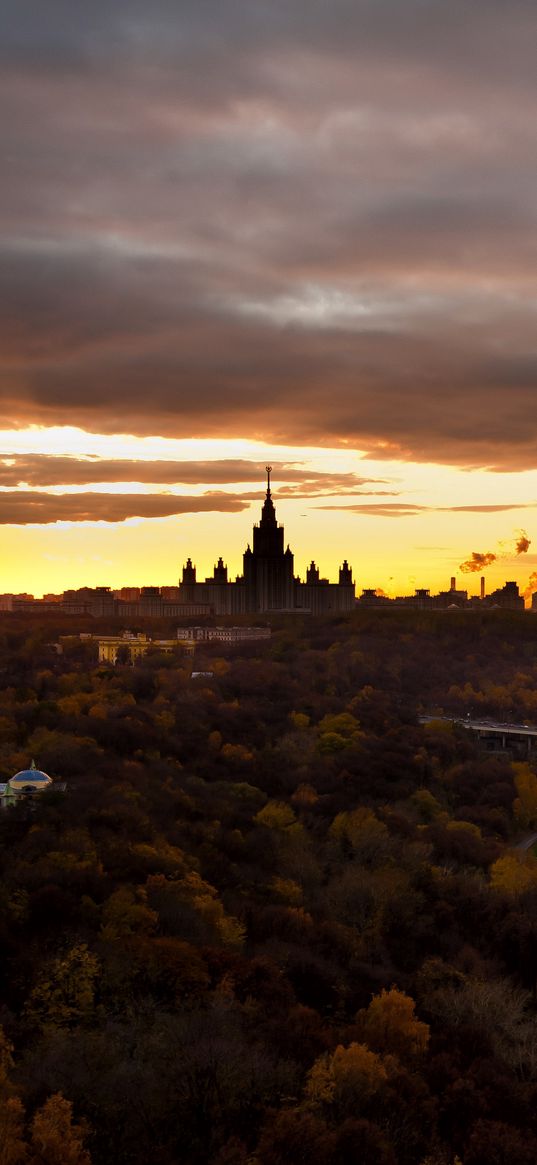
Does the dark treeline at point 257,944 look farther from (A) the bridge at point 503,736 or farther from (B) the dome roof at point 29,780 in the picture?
(A) the bridge at point 503,736

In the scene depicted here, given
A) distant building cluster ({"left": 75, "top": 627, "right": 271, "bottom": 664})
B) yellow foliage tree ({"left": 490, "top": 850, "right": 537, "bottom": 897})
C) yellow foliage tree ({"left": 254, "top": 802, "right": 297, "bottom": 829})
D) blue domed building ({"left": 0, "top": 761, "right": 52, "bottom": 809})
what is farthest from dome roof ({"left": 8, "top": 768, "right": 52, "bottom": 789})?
distant building cluster ({"left": 75, "top": 627, "right": 271, "bottom": 664})

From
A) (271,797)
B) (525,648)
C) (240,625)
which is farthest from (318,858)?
(240,625)

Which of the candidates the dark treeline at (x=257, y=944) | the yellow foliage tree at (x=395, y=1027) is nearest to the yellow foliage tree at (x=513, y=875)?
the dark treeline at (x=257, y=944)

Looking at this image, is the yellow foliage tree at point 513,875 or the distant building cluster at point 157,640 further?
the distant building cluster at point 157,640

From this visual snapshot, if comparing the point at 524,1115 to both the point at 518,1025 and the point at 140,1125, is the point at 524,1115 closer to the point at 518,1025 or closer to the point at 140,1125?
the point at 518,1025

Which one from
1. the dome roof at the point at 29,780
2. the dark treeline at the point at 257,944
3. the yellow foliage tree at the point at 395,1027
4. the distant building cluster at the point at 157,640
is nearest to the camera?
the dark treeline at the point at 257,944

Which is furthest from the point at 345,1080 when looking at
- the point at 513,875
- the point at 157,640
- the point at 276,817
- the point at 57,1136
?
the point at 157,640
